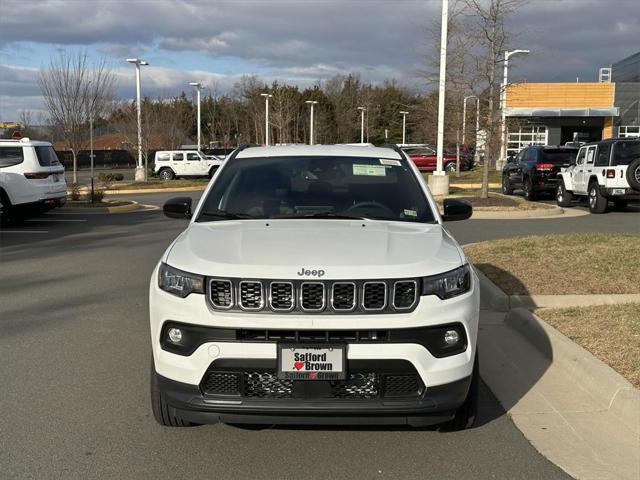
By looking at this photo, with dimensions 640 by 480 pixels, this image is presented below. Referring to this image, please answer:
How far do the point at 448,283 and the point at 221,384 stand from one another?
131cm

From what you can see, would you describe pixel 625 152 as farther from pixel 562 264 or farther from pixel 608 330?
pixel 608 330

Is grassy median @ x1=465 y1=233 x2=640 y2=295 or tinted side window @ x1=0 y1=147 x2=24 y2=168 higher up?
tinted side window @ x1=0 y1=147 x2=24 y2=168

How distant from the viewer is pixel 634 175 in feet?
51.0

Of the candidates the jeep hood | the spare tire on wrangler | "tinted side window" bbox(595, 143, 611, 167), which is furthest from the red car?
the jeep hood

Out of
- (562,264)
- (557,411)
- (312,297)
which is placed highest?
(312,297)

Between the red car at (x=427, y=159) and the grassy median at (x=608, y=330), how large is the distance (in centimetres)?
3579

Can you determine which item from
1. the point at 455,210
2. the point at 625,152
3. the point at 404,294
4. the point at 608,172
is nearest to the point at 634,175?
the point at 608,172

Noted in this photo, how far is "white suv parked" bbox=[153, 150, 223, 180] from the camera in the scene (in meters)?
39.0

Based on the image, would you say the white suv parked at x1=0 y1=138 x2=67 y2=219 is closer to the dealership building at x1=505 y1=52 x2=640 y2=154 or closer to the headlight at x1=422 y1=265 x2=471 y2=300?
the headlight at x1=422 y1=265 x2=471 y2=300

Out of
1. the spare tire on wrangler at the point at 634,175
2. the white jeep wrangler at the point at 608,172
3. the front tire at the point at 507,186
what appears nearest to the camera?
the spare tire on wrangler at the point at 634,175

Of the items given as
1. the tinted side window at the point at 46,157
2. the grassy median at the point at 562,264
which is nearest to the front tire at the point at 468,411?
the grassy median at the point at 562,264

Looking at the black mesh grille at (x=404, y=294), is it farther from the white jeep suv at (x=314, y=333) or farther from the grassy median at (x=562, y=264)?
the grassy median at (x=562, y=264)

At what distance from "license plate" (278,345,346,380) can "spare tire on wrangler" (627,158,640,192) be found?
14.2 meters

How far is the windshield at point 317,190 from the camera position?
4.77 metres
